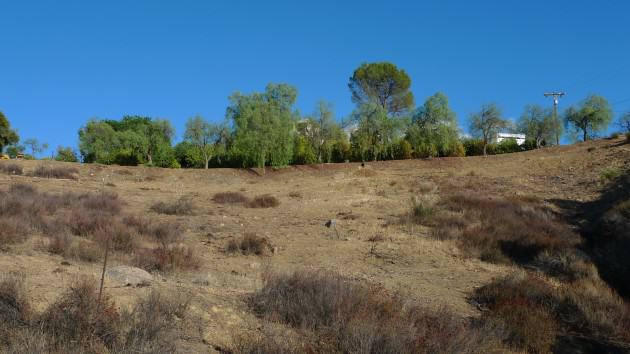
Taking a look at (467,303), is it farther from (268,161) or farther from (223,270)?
(268,161)

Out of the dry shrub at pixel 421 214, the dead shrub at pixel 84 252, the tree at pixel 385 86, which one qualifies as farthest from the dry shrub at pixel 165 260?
the tree at pixel 385 86

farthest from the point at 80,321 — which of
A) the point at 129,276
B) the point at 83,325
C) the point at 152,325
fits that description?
the point at 129,276

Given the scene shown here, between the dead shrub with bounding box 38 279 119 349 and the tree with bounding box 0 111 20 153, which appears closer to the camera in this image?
the dead shrub with bounding box 38 279 119 349

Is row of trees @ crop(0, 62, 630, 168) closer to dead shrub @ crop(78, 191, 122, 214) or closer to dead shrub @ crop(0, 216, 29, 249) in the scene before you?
dead shrub @ crop(78, 191, 122, 214)

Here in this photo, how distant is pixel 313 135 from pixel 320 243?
40.9 metres

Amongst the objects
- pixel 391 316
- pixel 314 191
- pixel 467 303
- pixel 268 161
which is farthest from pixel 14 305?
pixel 268 161

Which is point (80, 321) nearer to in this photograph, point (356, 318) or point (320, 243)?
point (356, 318)

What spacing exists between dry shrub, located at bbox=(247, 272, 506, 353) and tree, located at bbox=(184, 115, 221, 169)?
4743cm

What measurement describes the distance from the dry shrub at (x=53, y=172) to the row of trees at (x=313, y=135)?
52.7 ft

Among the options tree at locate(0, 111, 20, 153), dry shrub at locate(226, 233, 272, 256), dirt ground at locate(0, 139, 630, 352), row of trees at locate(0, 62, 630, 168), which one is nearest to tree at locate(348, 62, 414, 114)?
row of trees at locate(0, 62, 630, 168)

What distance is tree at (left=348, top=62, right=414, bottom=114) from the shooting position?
6919cm

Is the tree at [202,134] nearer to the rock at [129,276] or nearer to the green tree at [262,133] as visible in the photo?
the green tree at [262,133]

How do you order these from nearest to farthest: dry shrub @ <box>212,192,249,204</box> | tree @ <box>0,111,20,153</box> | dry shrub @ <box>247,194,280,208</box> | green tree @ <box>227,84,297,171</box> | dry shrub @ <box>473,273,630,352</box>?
dry shrub @ <box>473,273,630,352</box>, dry shrub @ <box>247,194,280,208</box>, dry shrub @ <box>212,192,249,204</box>, green tree @ <box>227,84,297,171</box>, tree @ <box>0,111,20,153</box>

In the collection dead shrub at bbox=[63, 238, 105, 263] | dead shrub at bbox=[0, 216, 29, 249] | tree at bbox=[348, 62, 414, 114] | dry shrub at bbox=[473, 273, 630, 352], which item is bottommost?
dry shrub at bbox=[473, 273, 630, 352]
